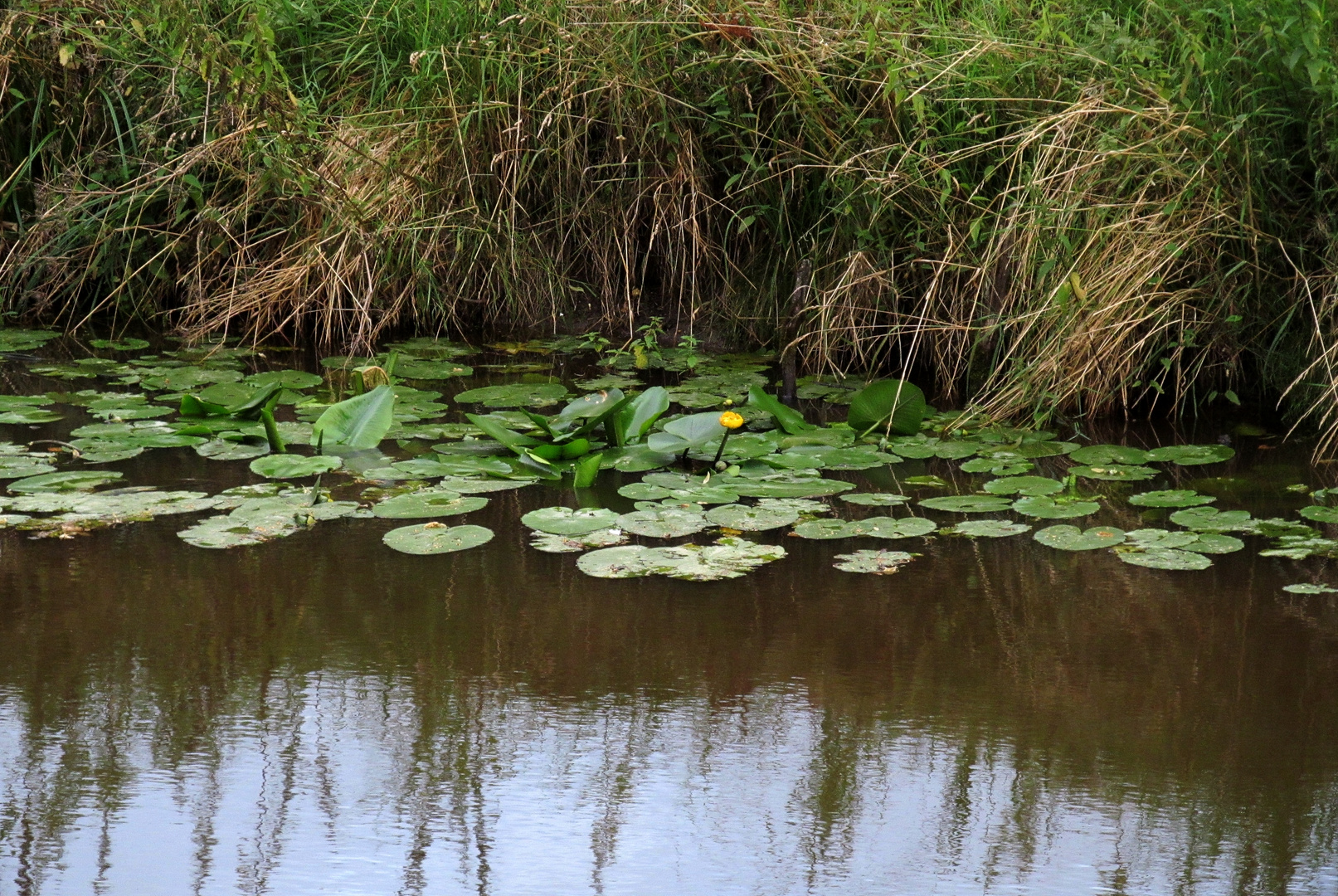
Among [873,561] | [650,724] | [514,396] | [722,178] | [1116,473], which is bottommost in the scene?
[650,724]

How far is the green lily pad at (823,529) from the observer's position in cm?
297

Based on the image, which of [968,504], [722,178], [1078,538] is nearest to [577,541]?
[968,504]

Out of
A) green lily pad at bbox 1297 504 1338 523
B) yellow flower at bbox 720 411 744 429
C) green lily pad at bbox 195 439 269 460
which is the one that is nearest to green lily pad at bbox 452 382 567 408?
green lily pad at bbox 195 439 269 460

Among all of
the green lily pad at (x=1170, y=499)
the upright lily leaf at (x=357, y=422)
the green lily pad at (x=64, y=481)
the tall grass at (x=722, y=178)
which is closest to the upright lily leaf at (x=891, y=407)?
the tall grass at (x=722, y=178)

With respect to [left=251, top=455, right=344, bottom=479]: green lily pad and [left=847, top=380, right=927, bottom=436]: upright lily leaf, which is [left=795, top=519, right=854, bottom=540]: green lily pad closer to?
[left=847, top=380, right=927, bottom=436]: upright lily leaf

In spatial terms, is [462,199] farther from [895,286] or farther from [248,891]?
[248,891]

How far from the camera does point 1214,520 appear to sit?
3.04 meters

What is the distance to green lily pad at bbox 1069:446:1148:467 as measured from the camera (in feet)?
11.4

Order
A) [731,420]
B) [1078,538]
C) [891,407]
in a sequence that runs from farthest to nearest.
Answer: [891,407]
[731,420]
[1078,538]

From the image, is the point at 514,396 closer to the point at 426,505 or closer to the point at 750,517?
the point at 426,505

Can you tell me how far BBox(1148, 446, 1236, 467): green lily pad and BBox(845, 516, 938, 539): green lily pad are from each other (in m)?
0.80

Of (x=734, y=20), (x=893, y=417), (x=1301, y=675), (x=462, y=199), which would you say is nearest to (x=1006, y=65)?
(x=734, y=20)

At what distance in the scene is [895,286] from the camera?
4.23 meters

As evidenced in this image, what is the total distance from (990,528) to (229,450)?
6.03ft
